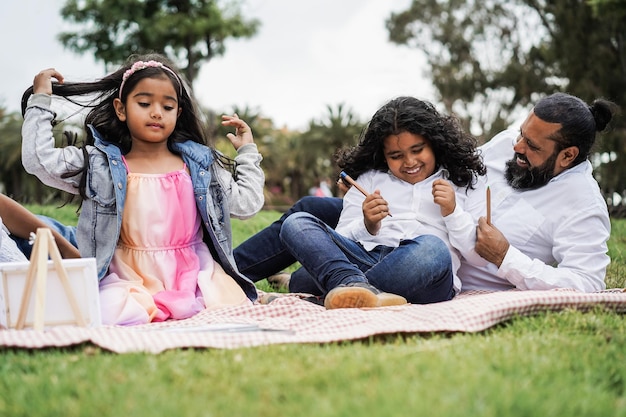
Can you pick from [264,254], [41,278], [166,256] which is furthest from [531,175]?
[41,278]

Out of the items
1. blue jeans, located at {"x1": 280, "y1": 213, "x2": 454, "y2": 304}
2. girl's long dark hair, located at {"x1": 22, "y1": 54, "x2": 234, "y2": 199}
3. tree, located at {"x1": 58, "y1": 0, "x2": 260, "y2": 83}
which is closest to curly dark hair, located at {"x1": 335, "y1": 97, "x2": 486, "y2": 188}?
blue jeans, located at {"x1": 280, "y1": 213, "x2": 454, "y2": 304}

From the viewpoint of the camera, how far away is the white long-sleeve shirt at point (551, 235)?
339 centimetres

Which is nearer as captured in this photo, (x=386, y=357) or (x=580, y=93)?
(x=386, y=357)

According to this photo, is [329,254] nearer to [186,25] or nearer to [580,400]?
[580,400]

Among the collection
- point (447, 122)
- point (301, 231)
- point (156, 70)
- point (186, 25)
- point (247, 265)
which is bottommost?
point (247, 265)

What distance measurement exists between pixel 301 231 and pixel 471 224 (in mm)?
793

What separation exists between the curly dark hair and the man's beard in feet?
0.53

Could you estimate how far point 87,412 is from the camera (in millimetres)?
1735

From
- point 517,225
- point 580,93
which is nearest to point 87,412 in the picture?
point 517,225

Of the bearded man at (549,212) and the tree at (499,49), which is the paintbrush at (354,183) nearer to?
the bearded man at (549,212)

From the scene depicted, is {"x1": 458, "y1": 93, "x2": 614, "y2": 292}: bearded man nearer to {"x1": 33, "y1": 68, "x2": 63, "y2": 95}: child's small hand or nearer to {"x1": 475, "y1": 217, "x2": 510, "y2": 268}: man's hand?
{"x1": 475, "y1": 217, "x2": 510, "y2": 268}: man's hand

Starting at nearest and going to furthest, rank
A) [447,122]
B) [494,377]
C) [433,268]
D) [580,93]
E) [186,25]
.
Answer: [494,377], [433,268], [447,122], [580,93], [186,25]

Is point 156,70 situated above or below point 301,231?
above

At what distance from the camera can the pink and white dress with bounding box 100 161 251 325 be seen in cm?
335
